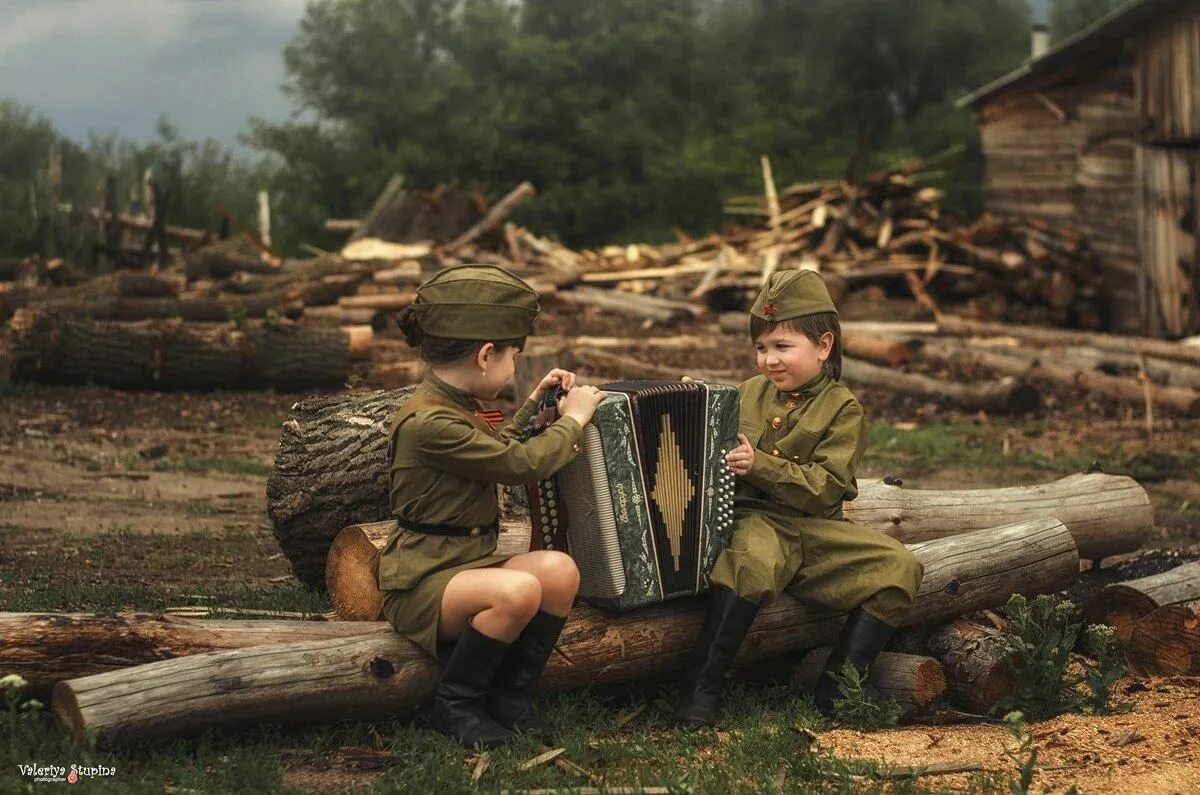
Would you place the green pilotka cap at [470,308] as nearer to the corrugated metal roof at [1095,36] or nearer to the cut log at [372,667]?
the cut log at [372,667]

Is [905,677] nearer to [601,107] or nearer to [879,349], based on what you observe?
[879,349]

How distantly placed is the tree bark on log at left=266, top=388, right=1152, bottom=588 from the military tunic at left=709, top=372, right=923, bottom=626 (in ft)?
4.06

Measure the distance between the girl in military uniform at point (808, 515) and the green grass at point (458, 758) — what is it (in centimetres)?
38

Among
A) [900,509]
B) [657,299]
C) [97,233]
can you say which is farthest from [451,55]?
[900,509]

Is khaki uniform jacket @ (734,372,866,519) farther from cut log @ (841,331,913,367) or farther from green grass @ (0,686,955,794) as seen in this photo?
cut log @ (841,331,913,367)

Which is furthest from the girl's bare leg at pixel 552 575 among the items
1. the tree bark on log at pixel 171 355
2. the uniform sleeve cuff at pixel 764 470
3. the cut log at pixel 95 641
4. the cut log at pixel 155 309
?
the cut log at pixel 155 309

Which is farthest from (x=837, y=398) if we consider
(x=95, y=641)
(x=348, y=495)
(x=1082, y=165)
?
(x=1082, y=165)

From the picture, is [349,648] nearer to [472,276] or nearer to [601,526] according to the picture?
[601,526]

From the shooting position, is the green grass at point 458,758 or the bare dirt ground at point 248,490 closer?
the green grass at point 458,758

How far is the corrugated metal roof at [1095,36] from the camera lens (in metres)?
20.9

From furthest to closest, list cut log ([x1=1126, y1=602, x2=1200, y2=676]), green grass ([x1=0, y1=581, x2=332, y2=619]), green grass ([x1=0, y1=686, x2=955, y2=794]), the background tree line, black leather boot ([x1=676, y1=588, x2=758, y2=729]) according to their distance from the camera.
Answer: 1. the background tree line
2. green grass ([x1=0, y1=581, x2=332, y2=619])
3. cut log ([x1=1126, y1=602, x2=1200, y2=676])
4. black leather boot ([x1=676, y1=588, x2=758, y2=729])
5. green grass ([x1=0, y1=686, x2=955, y2=794])

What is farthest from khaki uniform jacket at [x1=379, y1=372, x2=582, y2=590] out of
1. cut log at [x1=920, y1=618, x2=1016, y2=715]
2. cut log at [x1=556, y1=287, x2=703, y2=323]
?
cut log at [x1=556, y1=287, x2=703, y2=323]

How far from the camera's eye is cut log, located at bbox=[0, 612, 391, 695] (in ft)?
15.7

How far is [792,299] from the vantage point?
5527 mm
